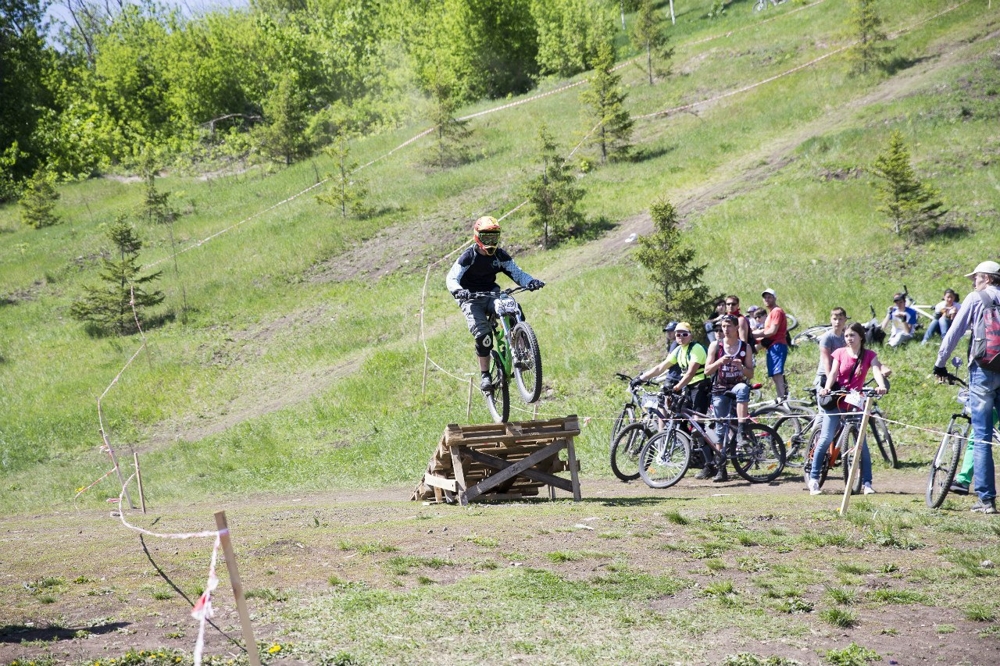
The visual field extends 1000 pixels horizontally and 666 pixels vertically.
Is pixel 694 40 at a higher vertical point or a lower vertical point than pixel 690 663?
higher

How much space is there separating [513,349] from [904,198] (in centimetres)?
1919

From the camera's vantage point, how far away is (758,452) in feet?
46.9

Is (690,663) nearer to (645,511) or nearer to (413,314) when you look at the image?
(645,511)

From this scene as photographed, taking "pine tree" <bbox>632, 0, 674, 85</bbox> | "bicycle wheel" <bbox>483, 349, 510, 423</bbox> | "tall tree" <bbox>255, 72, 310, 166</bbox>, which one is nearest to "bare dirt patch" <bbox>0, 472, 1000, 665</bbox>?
"bicycle wheel" <bbox>483, 349, 510, 423</bbox>

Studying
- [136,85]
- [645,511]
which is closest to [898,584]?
[645,511]

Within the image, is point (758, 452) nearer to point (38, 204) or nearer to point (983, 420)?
point (983, 420)

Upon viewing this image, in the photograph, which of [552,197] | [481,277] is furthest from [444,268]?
[481,277]

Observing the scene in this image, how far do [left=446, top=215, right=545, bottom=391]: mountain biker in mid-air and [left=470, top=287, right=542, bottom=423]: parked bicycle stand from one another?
0.11 m

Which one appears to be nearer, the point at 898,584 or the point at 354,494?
the point at 898,584

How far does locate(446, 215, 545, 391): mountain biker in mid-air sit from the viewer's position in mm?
11742

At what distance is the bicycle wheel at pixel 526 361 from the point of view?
11.5 m

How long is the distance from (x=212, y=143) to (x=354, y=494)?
203 feet

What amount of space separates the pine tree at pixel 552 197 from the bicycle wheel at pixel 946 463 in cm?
2331

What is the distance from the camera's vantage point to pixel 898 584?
26.7 feet
